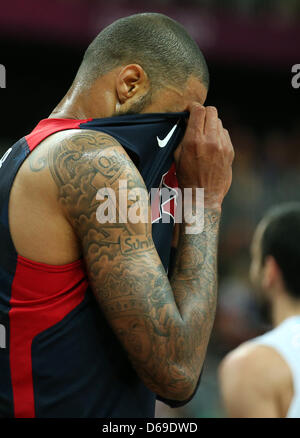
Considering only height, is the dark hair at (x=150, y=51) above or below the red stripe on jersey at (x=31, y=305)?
above

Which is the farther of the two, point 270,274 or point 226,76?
point 226,76

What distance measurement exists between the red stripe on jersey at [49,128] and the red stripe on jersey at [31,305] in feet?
1.09

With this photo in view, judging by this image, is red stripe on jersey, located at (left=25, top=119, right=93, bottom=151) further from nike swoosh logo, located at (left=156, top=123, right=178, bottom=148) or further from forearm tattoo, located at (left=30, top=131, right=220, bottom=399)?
nike swoosh logo, located at (left=156, top=123, right=178, bottom=148)

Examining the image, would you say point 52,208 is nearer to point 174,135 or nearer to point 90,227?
point 90,227

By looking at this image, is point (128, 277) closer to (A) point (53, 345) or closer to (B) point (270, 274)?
(A) point (53, 345)

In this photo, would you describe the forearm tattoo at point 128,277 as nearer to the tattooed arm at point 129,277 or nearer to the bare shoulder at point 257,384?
the tattooed arm at point 129,277

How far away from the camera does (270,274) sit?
2740 millimetres

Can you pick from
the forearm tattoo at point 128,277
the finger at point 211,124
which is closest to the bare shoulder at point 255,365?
the forearm tattoo at point 128,277

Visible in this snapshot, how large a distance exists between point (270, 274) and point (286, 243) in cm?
16

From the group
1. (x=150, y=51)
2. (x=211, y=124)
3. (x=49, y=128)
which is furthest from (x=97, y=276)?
(x=150, y=51)

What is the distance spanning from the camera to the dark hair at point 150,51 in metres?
1.85

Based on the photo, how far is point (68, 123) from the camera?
1.76m

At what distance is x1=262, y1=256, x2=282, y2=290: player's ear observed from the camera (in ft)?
8.89

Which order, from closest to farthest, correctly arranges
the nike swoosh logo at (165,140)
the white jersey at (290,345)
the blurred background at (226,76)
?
the nike swoosh logo at (165,140)
the white jersey at (290,345)
the blurred background at (226,76)
